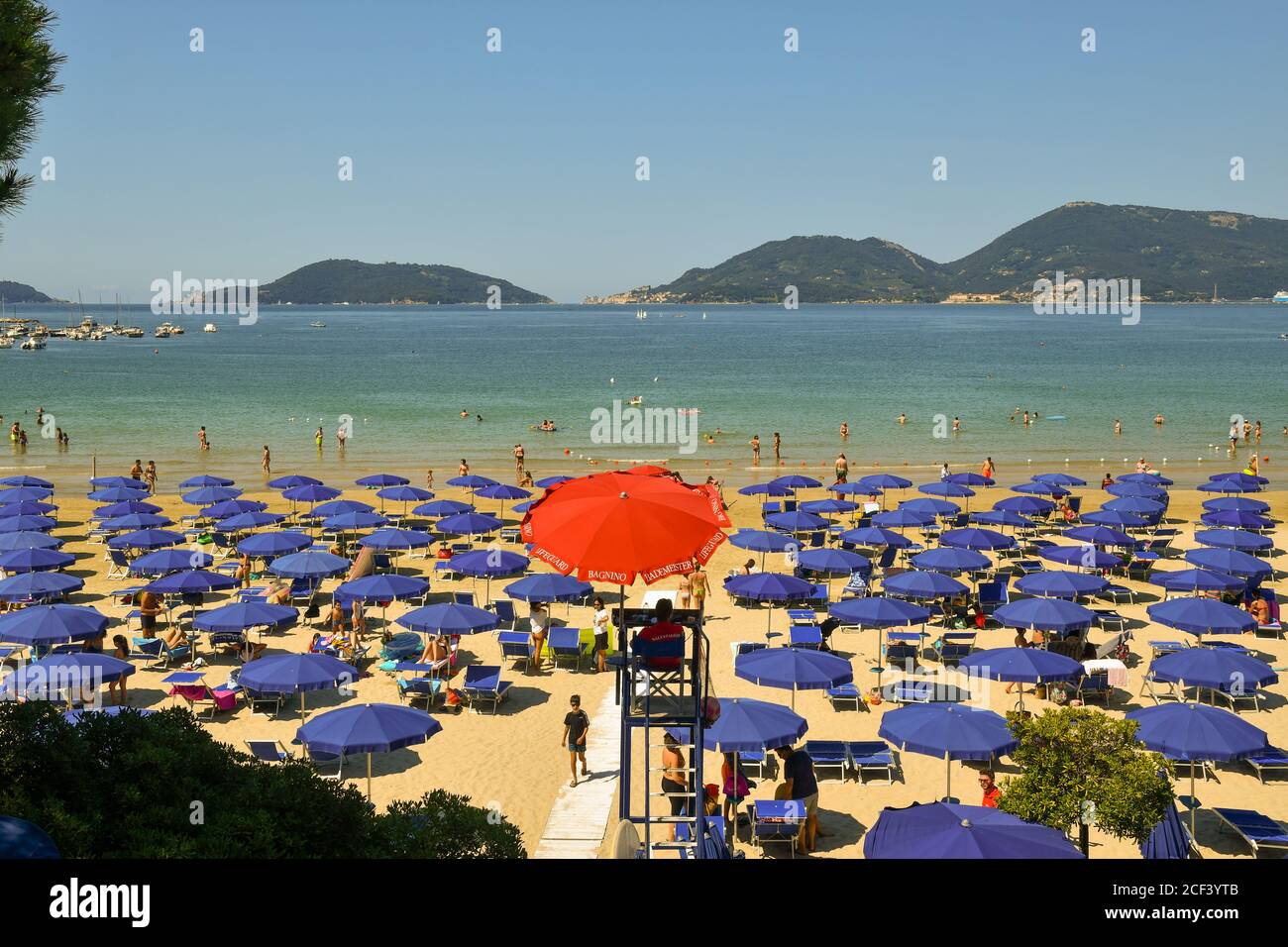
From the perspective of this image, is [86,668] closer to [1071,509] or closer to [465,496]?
[465,496]

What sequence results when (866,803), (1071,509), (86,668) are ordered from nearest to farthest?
(866,803), (86,668), (1071,509)

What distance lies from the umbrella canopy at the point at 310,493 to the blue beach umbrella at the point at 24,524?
5.60 meters

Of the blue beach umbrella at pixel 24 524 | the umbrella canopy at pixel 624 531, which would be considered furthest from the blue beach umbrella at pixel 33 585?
the umbrella canopy at pixel 624 531

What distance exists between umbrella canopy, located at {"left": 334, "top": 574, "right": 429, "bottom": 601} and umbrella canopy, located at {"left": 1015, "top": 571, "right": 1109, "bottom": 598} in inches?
425

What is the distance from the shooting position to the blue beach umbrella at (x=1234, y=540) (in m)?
22.4

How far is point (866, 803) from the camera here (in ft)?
41.0

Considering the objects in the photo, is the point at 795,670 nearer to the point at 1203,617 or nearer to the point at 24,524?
the point at 1203,617

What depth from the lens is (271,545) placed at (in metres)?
21.2

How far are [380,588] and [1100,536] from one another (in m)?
15.3

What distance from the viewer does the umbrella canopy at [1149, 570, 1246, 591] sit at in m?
18.5

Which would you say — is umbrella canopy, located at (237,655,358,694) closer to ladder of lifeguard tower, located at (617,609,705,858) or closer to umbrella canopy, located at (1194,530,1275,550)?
ladder of lifeguard tower, located at (617,609,705,858)

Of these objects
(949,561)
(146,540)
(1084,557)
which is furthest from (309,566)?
(1084,557)
